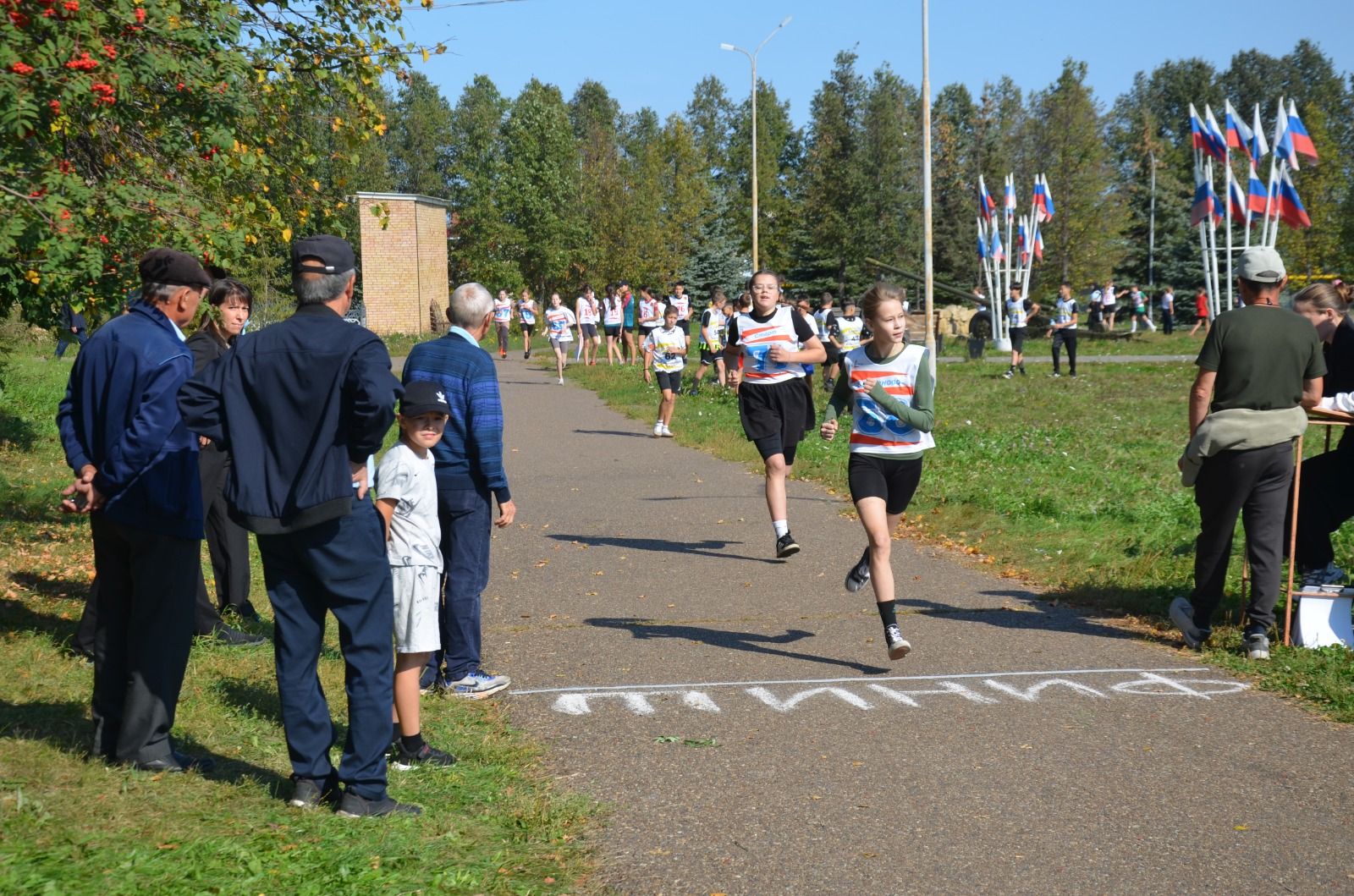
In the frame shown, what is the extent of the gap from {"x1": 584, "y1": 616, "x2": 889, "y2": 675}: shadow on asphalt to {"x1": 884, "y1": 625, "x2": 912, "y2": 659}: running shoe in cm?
24

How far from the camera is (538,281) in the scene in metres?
72.1

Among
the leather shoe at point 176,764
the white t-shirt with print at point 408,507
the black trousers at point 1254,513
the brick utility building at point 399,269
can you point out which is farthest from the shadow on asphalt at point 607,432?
the brick utility building at point 399,269

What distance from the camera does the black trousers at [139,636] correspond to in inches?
191

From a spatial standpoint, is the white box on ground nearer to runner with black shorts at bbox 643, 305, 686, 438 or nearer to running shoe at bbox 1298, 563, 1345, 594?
running shoe at bbox 1298, 563, 1345, 594

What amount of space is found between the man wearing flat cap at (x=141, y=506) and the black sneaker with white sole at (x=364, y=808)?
2.57 feet

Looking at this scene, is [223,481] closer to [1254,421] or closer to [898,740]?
[898,740]

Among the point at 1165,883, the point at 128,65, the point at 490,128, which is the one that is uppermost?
the point at 490,128

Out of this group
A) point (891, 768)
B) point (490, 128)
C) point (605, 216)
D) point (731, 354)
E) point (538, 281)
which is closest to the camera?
point (891, 768)

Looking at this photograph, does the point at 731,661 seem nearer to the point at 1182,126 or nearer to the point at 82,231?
the point at 82,231

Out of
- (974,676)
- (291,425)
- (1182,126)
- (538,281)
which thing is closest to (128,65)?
(291,425)

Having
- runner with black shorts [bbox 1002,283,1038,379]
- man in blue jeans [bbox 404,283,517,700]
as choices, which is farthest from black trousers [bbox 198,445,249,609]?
runner with black shorts [bbox 1002,283,1038,379]

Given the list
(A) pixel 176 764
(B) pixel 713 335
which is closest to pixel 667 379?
(B) pixel 713 335

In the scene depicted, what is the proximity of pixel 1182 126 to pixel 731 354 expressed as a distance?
104 meters

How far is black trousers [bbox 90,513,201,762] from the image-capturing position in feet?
15.9
